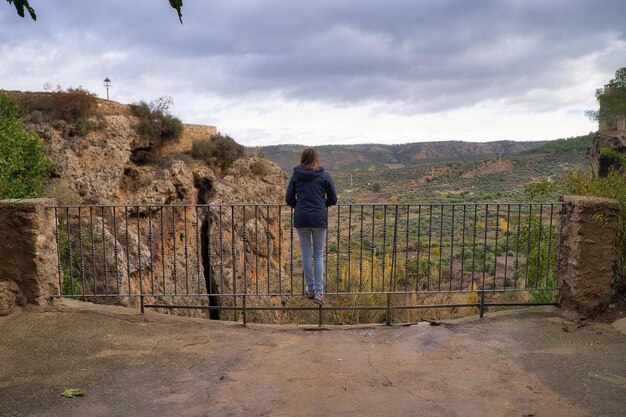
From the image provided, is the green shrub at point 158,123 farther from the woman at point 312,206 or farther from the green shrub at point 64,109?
the woman at point 312,206

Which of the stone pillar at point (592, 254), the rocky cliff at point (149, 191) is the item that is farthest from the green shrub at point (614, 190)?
the rocky cliff at point (149, 191)

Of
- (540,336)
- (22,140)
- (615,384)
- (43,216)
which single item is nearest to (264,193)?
(22,140)

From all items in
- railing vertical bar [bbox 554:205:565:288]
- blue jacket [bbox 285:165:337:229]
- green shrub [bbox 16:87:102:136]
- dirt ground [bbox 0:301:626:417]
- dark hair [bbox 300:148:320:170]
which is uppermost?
green shrub [bbox 16:87:102:136]

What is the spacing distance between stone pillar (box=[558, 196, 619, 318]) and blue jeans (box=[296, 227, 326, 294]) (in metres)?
2.91

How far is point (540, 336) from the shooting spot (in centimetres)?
554

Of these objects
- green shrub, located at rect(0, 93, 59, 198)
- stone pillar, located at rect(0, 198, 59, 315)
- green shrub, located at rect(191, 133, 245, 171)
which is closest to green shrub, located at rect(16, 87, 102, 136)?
green shrub, located at rect(191, 133, 245, 171)

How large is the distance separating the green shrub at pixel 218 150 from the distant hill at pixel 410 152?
60743mm

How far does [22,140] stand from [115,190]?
534 centimetres

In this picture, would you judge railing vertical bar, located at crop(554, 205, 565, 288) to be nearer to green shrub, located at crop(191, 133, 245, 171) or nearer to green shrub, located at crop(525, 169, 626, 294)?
green shrub, located at crop(525, 169, 626, 294)

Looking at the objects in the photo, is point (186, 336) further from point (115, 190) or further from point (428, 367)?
point (115, 190)

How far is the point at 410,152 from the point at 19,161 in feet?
296

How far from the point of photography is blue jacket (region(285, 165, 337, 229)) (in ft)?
19.3

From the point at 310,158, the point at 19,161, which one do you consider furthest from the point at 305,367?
the point at 19,161

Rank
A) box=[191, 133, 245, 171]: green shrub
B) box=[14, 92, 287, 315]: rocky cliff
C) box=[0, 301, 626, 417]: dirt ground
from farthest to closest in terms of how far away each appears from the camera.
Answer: box=[191, 133, 245, 171]: green shrub < box=[14, 92, 287, 315]: rocky cliff < box=[0, 301, 626, 417]: dirt ground
